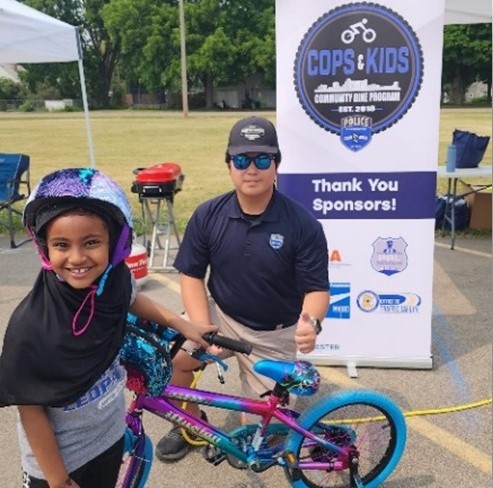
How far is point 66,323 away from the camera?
1536 mm

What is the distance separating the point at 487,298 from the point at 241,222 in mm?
3377

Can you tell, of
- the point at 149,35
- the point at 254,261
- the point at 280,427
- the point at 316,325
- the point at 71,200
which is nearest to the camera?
the point at 71,200

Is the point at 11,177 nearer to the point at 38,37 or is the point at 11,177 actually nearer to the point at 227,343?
the point at 38,37

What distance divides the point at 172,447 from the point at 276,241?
Answer: 4.00 feet

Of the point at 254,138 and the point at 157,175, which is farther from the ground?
the point at 254,138

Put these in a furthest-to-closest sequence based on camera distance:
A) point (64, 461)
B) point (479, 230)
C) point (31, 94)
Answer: point (31, 94) → point (479, 230) → point (64, 461)

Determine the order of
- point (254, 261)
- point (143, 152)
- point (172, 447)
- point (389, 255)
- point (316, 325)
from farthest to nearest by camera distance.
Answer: point (143, 152) < point (389, 255) < point (172, 447) < point (254, 261) < point (316, 325)

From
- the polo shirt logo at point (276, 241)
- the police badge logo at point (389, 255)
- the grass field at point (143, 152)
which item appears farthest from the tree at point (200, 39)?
the polo shirt logo at point (276, 241)

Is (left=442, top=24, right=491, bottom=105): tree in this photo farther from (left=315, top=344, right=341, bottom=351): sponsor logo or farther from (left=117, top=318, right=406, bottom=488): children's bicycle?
(left=117, top=318, right=406, bottom=488): children's bicycle

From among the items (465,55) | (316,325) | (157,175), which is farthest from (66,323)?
(465,55)

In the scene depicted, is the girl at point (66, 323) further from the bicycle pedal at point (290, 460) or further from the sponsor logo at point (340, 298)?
the sponsor logo at point (340, 298)

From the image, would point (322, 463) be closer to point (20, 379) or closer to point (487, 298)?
point (20, 379)

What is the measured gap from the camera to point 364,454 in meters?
2.78

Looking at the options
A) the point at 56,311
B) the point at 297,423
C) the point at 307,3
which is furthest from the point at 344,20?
the point at 56,311
